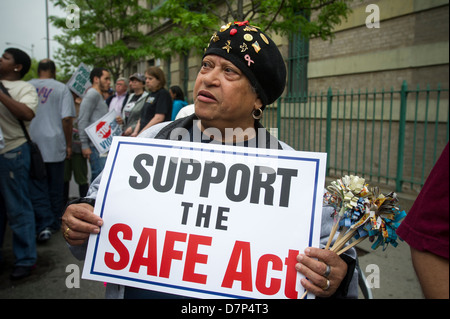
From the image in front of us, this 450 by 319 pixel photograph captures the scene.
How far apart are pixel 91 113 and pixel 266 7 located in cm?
287

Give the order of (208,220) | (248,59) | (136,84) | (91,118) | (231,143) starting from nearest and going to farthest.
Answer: (208,220), (248,59), (231,143), (91,118), (136,84)

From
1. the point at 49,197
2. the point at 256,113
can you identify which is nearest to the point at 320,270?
the point at 256,113

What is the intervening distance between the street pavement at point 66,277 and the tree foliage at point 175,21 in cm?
308

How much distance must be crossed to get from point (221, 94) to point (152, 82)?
348 centimetres

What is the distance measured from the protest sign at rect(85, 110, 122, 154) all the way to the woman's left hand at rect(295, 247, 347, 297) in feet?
12.7

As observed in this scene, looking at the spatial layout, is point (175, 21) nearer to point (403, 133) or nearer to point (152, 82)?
point (152, 82)

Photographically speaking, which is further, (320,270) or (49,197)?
(49,197)

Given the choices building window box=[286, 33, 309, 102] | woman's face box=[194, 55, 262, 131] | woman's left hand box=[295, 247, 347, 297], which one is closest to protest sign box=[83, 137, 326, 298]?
woman's left hand box=[295, 247, 347, 297]

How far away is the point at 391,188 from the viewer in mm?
6809

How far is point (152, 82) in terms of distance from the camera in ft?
15.8
